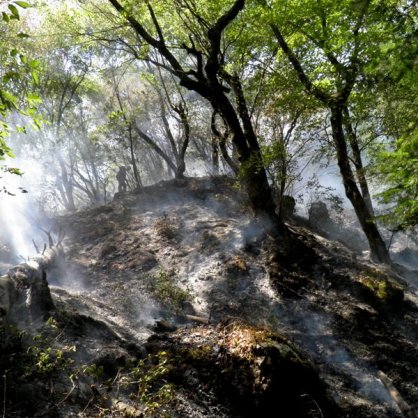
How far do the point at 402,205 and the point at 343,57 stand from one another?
7.88 meters

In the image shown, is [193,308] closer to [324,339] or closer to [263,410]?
[324,339]

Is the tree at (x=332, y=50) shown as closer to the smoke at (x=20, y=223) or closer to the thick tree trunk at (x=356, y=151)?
the thick tree trunk at (x=356, y=151)

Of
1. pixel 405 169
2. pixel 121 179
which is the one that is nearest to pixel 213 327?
pixel 405 169

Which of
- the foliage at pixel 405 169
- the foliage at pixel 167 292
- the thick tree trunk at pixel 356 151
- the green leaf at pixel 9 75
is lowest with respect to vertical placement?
the foliage at pixel 167 292

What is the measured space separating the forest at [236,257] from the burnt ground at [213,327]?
38 mm

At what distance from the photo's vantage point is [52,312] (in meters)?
5.94

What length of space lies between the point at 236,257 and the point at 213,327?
3.59 metres

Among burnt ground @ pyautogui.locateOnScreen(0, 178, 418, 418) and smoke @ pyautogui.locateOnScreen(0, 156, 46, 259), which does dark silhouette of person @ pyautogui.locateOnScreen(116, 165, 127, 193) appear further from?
burnt ground @ pyautogui.locateOnScreen(0, 178, 418, 418)

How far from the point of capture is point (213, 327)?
22.6 feet

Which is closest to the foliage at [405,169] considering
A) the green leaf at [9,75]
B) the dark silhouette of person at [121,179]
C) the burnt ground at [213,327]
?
the burnt ground at [213,327]

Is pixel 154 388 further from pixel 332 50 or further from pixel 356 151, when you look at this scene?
pixel 356 151

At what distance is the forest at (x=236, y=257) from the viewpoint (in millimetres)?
4543

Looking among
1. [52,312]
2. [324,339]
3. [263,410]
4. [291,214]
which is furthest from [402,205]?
[291,214]

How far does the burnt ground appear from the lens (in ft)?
15.5
